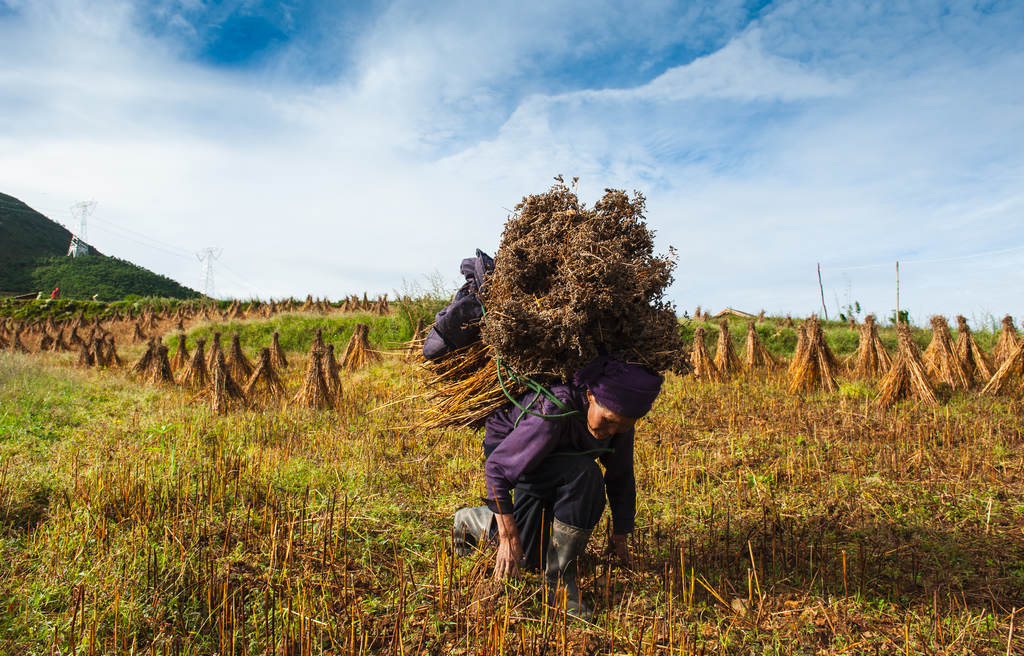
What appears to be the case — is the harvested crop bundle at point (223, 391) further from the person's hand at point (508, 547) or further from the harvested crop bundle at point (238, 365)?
the person's hand at point (508, 547)

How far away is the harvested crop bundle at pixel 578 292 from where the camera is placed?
86.0 inches

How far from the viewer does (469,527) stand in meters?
2.93

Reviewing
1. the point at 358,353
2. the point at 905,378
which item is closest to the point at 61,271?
the point at 358,353

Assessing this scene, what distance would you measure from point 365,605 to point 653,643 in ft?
4.11

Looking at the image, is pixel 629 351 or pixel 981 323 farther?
pixel 981 323

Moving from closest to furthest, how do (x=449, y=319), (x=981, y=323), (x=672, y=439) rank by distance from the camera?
(x=449, y=319) → (x=672, y=439) → (x=981, y=323)

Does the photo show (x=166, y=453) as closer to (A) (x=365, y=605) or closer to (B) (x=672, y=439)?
(A) (x=365, y=605)

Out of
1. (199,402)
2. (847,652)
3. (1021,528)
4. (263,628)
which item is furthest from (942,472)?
(199,402)

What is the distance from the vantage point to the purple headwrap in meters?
2.22

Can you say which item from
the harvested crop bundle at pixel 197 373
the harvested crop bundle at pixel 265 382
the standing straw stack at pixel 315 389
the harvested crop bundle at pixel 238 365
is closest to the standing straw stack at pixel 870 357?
the standing straw stack at pixel 315 389

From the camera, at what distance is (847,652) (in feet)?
7.20

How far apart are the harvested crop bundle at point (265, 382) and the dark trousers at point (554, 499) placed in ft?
19.4

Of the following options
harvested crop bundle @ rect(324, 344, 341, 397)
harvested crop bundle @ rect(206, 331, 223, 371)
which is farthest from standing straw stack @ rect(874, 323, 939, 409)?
harvested crop bundle @ rect(206, 331, 223, 371)

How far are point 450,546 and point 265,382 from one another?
5.70 metres
